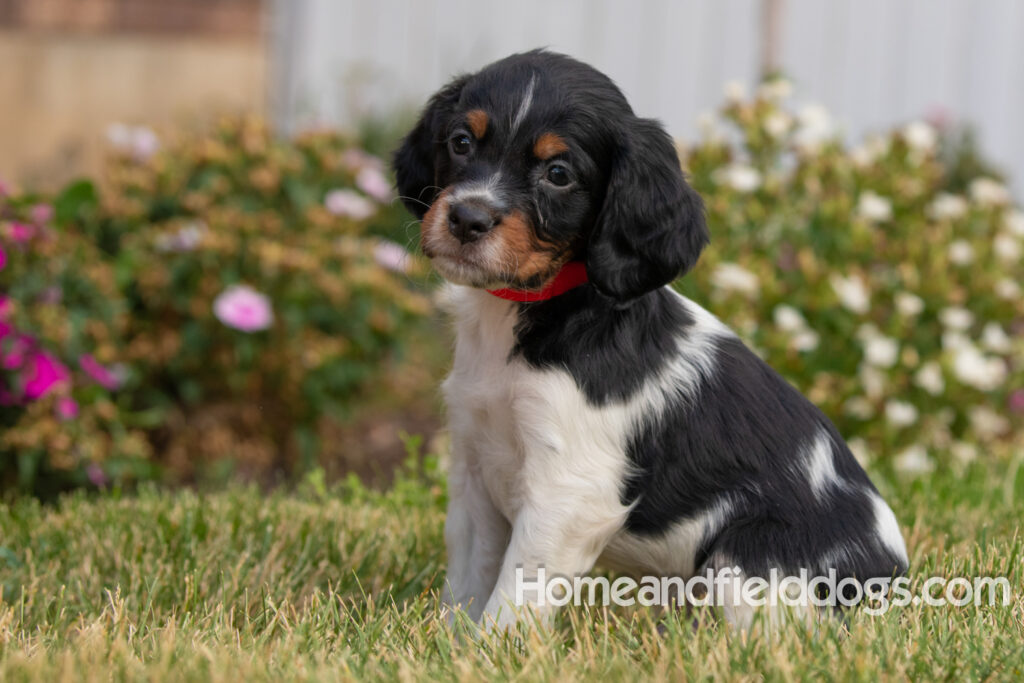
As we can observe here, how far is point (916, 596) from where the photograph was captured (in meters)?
3.35

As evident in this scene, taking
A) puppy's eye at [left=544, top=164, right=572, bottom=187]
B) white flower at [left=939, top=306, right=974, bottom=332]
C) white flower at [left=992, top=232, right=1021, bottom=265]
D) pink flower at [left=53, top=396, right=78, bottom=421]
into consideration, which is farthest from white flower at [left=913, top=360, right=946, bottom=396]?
pink flower at [left=53, top=396, right=78, bottom=421]

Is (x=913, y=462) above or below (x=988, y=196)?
below

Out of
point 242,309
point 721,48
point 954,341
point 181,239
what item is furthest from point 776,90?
point 721,48

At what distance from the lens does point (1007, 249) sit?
640 centimetres

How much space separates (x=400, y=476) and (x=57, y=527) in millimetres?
1394

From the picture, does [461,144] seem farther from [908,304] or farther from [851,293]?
[908,304]

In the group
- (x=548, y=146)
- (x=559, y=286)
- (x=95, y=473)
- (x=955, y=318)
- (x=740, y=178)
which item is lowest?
(x=95, y=473)

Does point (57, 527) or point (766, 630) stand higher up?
point (766, 630)

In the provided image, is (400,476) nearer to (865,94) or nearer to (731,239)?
(731,239)

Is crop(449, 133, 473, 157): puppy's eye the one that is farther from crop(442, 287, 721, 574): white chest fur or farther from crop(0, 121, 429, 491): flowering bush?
crop(0, 121, 429, 491): flowering bush

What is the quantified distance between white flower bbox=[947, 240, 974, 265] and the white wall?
4294 millimetres

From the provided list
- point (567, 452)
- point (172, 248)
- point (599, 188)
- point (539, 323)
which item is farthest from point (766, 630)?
point (172, 248)

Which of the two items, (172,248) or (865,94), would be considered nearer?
(172,248)

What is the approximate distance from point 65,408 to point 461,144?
8.82 feet
